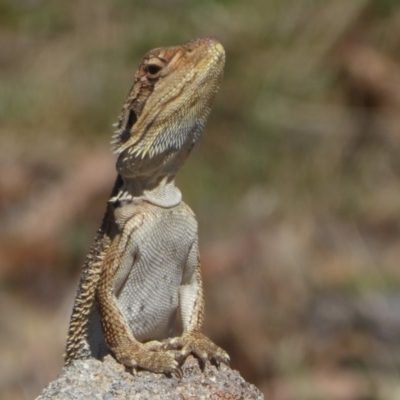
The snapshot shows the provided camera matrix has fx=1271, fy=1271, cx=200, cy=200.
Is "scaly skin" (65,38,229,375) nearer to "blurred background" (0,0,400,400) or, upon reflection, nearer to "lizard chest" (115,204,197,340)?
"lizard chest" (115,204,197,340)

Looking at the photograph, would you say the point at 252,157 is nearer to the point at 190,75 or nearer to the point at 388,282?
the point at 388,282

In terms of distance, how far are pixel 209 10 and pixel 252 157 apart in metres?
2.69

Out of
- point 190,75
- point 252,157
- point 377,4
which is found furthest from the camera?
point 377,4

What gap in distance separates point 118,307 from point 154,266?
31cm

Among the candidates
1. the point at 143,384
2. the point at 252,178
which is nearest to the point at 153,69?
the point at 143,384

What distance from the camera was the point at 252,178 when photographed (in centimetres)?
1738

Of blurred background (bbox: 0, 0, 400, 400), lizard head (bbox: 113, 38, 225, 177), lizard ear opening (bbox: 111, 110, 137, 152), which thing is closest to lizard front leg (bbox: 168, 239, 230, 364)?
lizard head (bbox: 113, 38, 225, 177)

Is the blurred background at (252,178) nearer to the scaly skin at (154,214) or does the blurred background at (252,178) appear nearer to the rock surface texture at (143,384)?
the scaly skin at (154,214)

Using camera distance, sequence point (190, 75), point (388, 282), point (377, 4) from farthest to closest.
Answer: point (377, 4)
point (388, 282)
point (190, 75)

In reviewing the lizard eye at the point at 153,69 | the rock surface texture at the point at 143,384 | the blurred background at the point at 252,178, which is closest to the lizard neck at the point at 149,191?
the lizard eye at the point at 153,69

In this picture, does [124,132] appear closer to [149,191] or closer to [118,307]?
[149,191]

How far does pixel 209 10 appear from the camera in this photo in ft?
62.6

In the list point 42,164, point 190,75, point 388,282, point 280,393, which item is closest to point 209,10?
point 42,164

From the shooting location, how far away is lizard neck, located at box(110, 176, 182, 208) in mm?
6727
